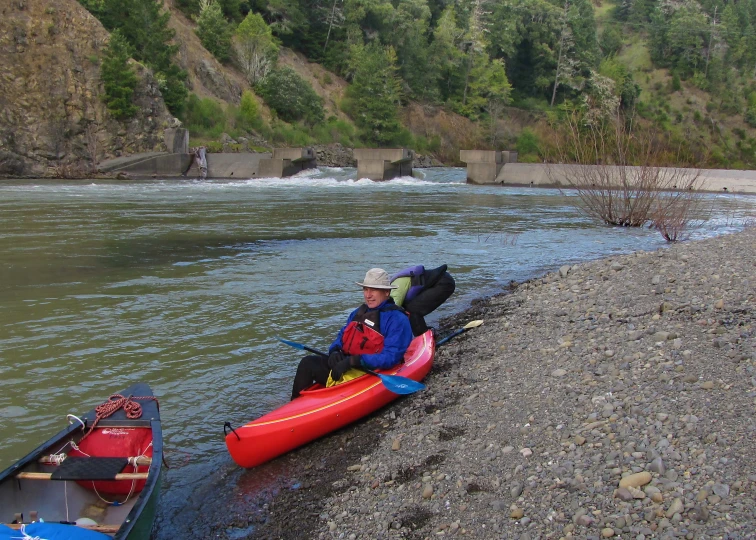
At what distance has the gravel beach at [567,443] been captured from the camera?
3318 mm

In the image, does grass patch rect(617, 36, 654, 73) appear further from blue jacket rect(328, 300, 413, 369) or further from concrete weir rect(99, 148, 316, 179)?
blue jacket rect(328, 300, 413, 369)

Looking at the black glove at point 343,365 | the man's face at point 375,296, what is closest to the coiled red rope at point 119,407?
the black glove at point 343,365

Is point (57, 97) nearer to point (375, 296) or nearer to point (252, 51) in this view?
point (252, 51)

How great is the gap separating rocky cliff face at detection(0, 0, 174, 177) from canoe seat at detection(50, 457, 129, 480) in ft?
107

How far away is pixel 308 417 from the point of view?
5.04 metres

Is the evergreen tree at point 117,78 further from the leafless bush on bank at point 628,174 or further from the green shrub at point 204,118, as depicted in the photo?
the leafless bush on bank at point 628,174

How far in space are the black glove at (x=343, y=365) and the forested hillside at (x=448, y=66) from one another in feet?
112

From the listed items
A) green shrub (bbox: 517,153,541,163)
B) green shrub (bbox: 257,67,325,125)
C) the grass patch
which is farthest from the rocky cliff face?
the grass patch

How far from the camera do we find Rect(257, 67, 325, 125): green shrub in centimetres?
4816

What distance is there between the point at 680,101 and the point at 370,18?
A: 114ft

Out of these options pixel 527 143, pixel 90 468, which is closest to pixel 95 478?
pixel 90 468

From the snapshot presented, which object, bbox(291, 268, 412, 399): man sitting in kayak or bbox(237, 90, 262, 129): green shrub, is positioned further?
bbox(237, 90, 262, 129): green shrub

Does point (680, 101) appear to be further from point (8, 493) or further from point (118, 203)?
point (8, 493)

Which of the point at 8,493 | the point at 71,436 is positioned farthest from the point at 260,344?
the point at 8,493
